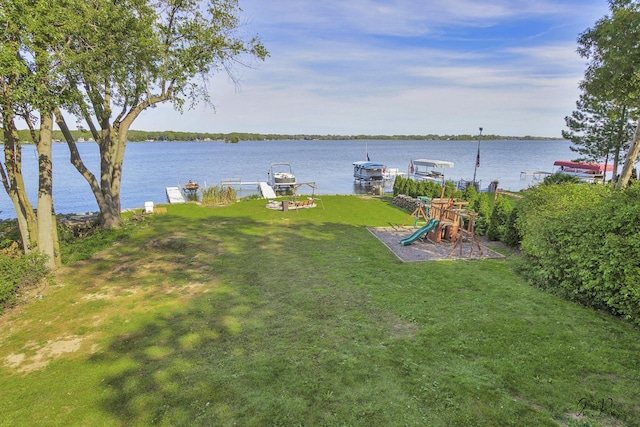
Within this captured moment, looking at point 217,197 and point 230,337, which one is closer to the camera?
point 230,337

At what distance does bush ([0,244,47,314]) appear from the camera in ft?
21.8

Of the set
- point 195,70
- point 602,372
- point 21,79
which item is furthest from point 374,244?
point 21,79

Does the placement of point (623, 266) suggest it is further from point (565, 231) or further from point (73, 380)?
point (73, 380)

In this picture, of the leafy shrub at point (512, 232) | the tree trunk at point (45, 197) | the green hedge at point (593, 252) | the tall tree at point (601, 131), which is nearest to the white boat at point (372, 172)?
the tall tree at point (601, 131)

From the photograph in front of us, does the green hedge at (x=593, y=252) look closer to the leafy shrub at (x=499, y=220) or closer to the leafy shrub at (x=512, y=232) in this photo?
the leafy shrub at (x=512, y=232)

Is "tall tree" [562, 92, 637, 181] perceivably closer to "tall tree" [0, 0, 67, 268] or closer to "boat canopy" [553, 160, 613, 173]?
"boat canopy" [553, 160, 613, 173]

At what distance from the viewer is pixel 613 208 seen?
5.92 meters

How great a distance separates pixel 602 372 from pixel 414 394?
2626mm

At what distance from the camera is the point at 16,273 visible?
6.97 meters

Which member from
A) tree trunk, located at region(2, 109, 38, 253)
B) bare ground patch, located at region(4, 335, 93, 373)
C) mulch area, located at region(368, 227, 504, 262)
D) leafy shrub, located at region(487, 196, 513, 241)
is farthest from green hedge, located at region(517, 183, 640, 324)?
tree trunk, located at region(2, 109, 38, 253)

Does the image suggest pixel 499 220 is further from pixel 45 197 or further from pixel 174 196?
pixel 174 196

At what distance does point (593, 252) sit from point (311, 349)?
5357 millimetres

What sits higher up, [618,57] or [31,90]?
[618,57]

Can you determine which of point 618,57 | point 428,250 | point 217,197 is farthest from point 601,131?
point 217,197
